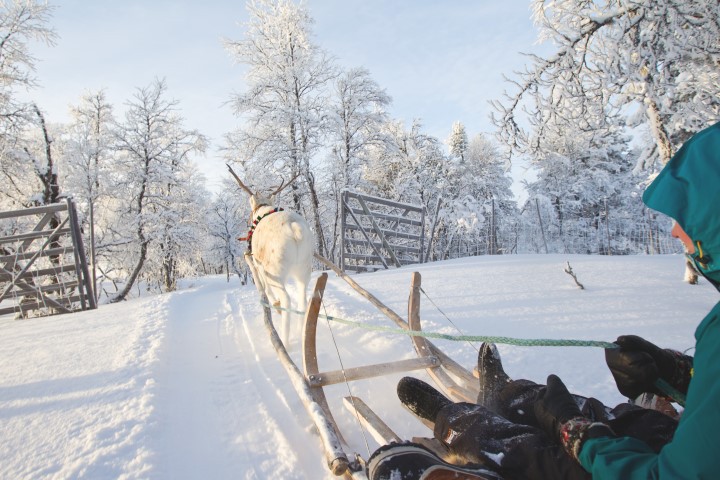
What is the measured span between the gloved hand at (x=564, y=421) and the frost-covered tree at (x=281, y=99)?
14.8m

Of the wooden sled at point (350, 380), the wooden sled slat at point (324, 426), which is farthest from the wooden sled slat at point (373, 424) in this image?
the wooden sled slat at point (324, 426)

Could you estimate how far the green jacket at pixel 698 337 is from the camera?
2.71 feet

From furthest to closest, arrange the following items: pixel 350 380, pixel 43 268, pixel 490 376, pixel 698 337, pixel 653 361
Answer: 1. pixel 43 268
2. pixel 350 380
3. pixel 490 376
4. pixel 653 361
5. pixel 698 337

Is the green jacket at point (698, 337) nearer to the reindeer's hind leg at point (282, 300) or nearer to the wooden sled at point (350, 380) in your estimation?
the wooden sled at point (350, 380)

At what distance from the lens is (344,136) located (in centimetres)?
1753

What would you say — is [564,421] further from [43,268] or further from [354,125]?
[354,125]

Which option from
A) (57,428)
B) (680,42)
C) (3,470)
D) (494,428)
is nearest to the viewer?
(494,428)

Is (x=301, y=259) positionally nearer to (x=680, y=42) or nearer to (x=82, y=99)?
(x=680, y=42)

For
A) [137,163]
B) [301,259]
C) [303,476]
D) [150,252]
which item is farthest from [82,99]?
[303,476]

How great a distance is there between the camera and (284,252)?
4.12 meters

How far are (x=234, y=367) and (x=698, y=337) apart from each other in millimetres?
3653

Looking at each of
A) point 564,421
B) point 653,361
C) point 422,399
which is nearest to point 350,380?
point 422,399

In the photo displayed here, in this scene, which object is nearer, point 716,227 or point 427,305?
point 716,227

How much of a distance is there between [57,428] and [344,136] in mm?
16304
